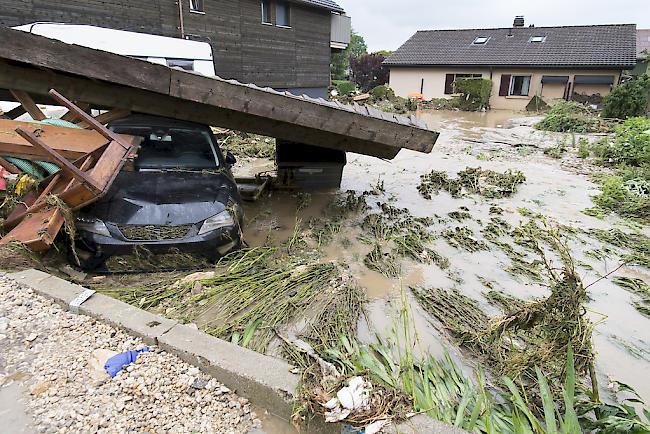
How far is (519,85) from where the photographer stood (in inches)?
1088

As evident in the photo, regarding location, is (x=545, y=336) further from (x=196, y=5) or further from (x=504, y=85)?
(x=504, y=85)

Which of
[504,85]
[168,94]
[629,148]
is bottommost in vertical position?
[629,148]

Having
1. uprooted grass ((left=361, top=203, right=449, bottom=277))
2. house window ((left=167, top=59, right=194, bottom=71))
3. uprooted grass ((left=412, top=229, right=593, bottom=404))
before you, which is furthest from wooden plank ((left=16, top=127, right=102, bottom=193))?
house window ((left=167, top=59, right=194, bottom=71))

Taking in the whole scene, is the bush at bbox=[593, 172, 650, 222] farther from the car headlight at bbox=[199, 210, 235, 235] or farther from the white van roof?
the white van roof

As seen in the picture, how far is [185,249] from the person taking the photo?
4.03 metres

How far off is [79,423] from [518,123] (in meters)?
21.9

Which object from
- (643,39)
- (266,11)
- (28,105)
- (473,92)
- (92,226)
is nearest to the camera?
(92,226)

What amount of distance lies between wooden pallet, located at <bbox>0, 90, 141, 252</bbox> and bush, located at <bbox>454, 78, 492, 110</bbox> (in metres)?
25.4

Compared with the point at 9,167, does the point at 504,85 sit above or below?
above

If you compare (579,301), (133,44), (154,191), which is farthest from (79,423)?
(133,44)

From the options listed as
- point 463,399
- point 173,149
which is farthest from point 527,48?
point 463,399

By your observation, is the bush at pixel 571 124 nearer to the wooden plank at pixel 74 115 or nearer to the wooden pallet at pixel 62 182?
the wooden plank at pixel 74 115

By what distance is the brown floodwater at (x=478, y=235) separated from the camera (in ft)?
11.8

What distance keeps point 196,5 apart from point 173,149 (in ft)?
34.2
